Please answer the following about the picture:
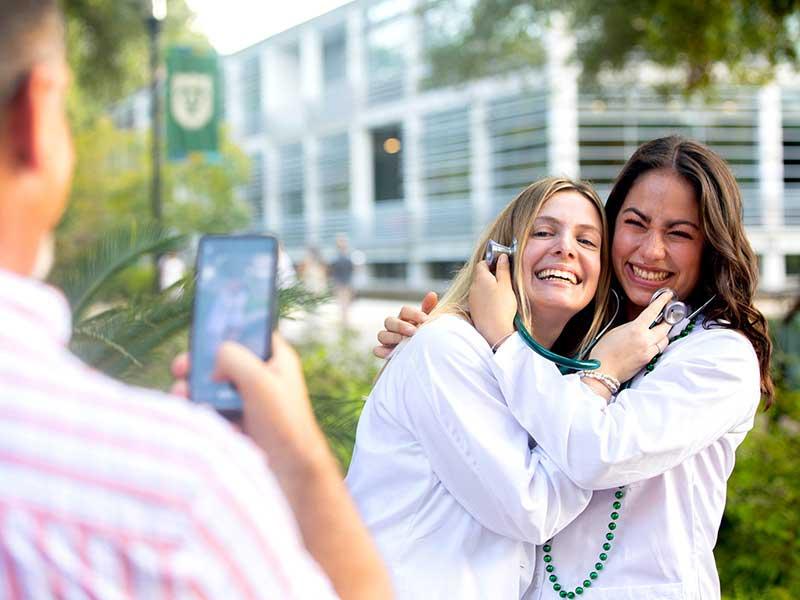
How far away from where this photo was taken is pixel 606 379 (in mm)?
2381

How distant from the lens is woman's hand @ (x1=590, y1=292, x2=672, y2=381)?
2.41 meters

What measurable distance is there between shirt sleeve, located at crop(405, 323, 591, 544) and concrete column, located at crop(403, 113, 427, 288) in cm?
3125

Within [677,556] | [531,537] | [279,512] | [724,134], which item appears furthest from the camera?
[724,134]

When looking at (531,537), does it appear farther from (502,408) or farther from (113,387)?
(113,387)

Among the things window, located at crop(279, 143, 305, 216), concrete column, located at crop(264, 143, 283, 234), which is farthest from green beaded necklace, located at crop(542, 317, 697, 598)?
concrete column, located at crop(264, 143, 283, 234)

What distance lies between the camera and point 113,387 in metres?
0.97

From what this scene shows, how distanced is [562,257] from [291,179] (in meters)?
41.1

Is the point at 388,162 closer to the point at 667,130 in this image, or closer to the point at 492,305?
the point at 667,130

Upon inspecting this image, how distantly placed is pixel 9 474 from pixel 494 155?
31241mm

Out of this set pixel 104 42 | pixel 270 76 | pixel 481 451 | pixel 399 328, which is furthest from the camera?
pixel 270 76

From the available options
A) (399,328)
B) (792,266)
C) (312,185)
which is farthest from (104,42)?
(312,185)

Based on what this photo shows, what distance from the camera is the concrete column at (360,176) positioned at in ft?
126

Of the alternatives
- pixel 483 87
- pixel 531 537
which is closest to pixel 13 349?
pixel 531 537

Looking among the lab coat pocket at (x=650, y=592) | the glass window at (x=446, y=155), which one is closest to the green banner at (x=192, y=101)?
the lab coat pocket at (x=650, y=592)
